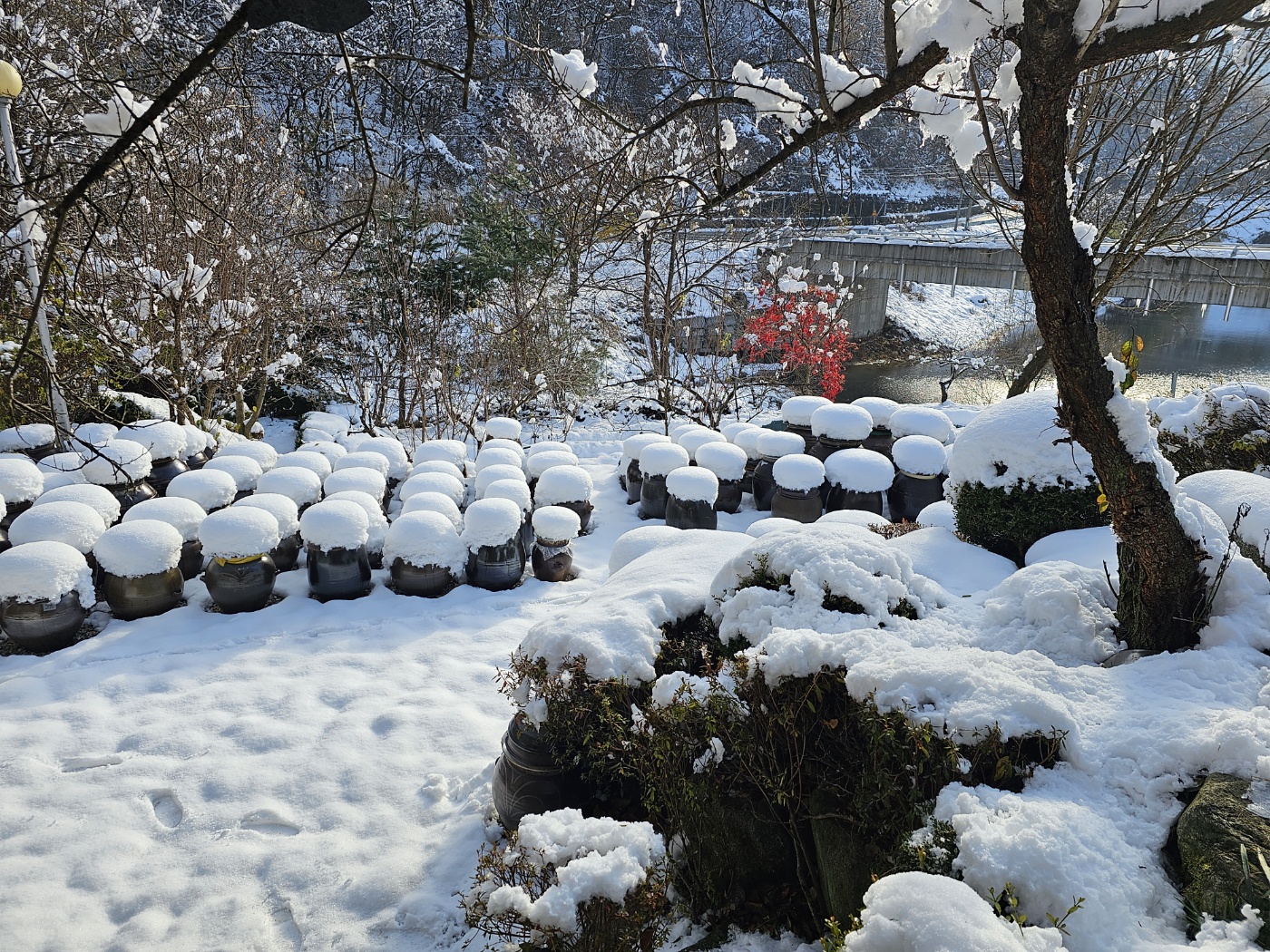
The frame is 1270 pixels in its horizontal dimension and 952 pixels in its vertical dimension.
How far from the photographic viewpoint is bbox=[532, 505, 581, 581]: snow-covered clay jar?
20.6 feet

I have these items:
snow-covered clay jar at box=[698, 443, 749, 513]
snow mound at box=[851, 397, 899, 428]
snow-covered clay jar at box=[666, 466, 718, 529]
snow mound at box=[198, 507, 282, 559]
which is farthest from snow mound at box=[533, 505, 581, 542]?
snow mound at box=[851, 397, 899, 428]

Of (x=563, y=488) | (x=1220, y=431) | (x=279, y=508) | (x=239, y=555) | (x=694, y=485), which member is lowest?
(x=239, y=555)

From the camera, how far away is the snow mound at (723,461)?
766 centimetres

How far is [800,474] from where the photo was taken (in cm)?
722

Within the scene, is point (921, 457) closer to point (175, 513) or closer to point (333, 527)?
point (333, 527)

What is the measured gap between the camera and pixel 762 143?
88.3 feet

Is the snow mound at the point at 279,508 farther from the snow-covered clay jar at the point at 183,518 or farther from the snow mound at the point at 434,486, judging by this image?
the snow mound at the point at 434,486

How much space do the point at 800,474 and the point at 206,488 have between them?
540 cm

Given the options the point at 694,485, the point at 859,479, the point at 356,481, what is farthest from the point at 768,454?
the point at 356,481

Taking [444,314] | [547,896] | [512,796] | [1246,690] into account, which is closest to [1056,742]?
[1246,690]

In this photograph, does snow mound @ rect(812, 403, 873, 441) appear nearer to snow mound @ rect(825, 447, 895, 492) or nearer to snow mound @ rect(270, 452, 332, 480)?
snow mound @ rect(825, 447, 895, 492)

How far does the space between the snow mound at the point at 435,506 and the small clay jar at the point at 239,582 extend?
1163 mm

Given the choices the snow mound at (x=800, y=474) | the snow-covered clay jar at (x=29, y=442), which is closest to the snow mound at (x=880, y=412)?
the snow mound at (x=800, y=474)

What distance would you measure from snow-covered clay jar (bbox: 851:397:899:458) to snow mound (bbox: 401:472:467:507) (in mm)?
4559
